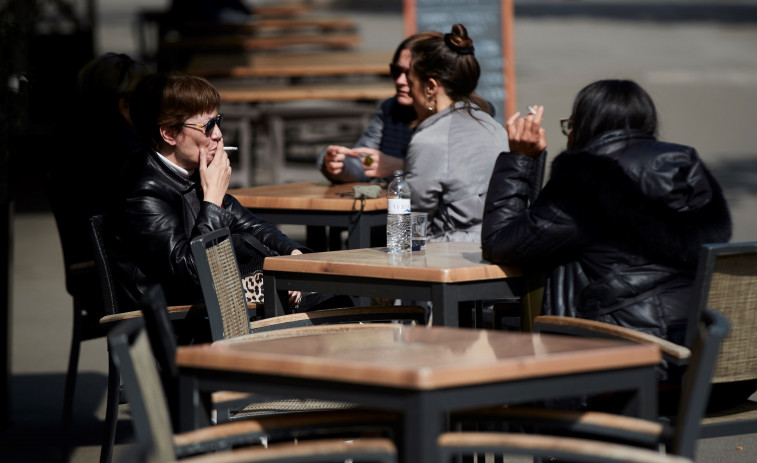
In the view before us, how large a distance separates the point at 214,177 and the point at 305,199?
1006 millimetres

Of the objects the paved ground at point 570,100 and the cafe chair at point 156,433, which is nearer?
the cafe chair at point 156,433

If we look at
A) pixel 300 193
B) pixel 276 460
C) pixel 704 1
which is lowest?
pixel 276 460

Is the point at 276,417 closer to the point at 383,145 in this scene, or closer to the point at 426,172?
the point at 426,172

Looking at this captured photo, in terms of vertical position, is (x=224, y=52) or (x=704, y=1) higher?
(x=704, y=1)

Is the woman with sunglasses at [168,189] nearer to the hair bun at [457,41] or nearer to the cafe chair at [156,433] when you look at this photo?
the hair bun at [457,41]

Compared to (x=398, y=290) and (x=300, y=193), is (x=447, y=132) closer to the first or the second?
(x=300, y=193)

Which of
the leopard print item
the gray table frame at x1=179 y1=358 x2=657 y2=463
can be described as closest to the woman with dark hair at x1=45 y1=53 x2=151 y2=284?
the leopard print item

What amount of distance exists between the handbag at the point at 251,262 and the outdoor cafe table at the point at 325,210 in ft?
2.27

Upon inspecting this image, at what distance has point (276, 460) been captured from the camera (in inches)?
85.6

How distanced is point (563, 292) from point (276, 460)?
59.3 inches

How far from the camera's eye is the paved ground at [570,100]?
17.6ft

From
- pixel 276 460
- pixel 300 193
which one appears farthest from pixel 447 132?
pixel 276 460

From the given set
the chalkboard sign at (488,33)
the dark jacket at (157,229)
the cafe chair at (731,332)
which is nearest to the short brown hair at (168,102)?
the dark jacket at (157,229)

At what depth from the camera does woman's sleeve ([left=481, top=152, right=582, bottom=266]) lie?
11.0 ft
